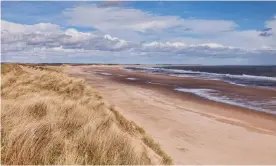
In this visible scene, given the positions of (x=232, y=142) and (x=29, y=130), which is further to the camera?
(x=232, y=142)

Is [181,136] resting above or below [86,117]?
below

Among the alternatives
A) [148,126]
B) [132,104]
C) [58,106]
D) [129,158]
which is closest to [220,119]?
[148,126]

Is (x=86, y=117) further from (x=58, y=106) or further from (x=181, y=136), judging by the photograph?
(x=181, y=136)

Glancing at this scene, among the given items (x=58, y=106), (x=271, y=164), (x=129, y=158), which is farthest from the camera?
(x=58, y=106)

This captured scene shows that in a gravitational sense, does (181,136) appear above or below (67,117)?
below

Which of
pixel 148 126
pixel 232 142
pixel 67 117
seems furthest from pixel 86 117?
pixel 232 142

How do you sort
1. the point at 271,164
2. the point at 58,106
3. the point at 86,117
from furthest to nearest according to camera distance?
the point at 58,106 → the point at 86,117 → the point at 271,164

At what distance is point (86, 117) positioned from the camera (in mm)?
8484

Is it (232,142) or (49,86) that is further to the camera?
(49,86)

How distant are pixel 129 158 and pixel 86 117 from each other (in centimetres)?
292

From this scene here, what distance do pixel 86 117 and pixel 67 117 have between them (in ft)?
1.96

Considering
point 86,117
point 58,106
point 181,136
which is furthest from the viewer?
point 181,136

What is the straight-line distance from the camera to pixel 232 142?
9.97 metres

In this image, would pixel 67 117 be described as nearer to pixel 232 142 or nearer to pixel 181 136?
pixel 181 136
